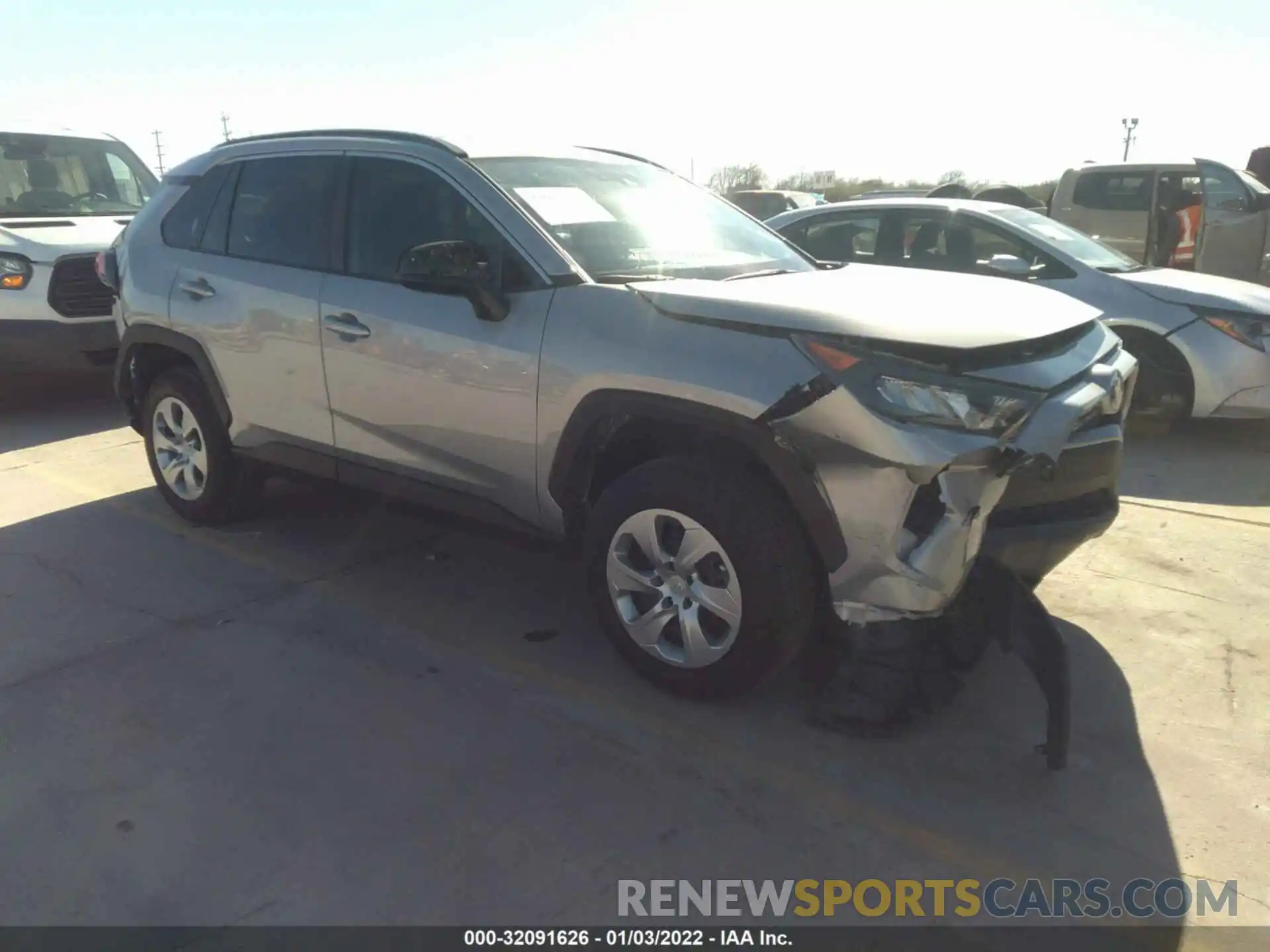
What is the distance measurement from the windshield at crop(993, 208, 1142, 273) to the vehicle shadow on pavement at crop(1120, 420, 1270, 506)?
3.84ft

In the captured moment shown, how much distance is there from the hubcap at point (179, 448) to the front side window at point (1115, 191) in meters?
8.67

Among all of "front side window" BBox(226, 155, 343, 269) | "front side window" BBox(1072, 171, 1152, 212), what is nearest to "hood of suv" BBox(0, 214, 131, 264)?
"front side window" BBox(226, 155, 343, 269)

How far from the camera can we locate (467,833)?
2.75 m

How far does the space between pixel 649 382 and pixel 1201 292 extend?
4863 mm

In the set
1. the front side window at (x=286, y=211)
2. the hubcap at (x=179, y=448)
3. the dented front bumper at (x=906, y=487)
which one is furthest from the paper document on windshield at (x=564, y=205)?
the hubcap at (x=179, y=448)

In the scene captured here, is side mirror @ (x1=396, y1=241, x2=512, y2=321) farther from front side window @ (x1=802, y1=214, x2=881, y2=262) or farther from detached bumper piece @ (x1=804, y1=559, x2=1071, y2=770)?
front side window @ (x1=802, y1=214, x2=881, y2=262)

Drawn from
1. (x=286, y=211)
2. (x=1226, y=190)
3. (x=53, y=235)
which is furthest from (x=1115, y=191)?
(x=53, y=235)

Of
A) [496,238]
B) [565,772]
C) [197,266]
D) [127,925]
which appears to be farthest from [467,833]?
[197,266]

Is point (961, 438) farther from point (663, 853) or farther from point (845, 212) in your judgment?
point (845, 212)

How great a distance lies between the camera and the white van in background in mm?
7438

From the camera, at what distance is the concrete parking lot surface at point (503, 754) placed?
2604 mm

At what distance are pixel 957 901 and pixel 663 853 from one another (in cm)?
74

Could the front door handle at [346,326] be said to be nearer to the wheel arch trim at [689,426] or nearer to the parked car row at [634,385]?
the parked car row at [634,385]

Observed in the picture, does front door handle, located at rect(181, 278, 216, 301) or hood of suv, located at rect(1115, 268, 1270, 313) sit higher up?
front door handle, located at rect(181, 278, 216, 301)
